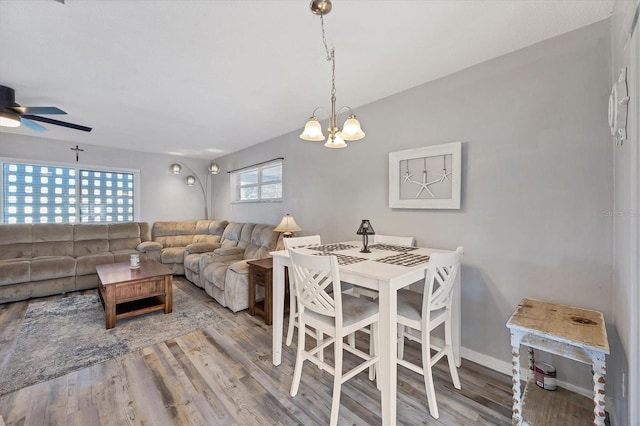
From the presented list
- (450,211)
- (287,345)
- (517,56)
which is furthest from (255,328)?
(517,56)

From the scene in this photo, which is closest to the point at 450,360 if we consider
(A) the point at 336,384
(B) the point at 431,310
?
(B) the point at 431,310

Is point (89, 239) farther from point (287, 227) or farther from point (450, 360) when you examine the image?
point (450, 360)

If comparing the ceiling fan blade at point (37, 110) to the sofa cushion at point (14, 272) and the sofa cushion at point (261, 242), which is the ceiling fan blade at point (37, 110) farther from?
the sofa cushion at point (261, 242)

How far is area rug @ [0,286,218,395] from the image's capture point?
2.09m

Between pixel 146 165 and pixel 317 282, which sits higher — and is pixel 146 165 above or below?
above

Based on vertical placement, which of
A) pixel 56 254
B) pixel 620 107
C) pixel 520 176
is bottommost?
pixel 56 254

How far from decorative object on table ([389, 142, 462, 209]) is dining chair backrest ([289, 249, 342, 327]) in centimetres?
132

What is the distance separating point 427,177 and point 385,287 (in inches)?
54.5

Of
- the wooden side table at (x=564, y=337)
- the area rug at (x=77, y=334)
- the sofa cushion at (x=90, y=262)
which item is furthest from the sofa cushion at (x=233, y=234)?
the wooden side table at (x=564, y=337)

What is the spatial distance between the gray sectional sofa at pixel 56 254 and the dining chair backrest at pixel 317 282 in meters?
4.06

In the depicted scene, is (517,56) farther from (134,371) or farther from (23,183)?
(23,183)

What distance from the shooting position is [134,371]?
2057 mm

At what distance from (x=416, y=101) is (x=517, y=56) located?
80 cm

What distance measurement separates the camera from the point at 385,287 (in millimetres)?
1479
